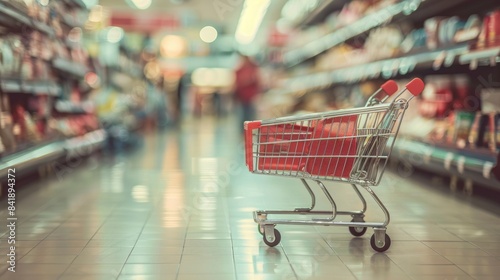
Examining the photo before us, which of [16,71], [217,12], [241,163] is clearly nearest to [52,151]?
[16,71]

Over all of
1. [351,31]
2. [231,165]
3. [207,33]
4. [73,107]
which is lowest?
[231,165]

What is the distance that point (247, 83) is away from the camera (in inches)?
473

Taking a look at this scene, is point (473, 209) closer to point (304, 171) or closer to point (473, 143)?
point (473, 143)

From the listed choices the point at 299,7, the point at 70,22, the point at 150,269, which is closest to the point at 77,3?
the point at 70,22

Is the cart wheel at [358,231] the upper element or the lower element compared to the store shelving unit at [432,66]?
lower

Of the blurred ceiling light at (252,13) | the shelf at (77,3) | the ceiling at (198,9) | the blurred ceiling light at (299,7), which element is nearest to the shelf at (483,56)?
the shelf at (77,3)

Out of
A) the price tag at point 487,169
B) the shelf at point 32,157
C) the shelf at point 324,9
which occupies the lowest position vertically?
the price tag at point 487,169

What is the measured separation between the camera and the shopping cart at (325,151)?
11.2 ft

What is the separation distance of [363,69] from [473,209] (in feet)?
11.6

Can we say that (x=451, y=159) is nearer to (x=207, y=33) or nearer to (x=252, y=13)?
(x=252, y=13)

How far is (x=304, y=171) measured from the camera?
3531mm

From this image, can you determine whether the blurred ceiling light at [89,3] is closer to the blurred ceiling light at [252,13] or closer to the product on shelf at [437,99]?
the blurred ceiling light at [252,13]

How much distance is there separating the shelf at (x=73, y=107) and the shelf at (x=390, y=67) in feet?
11.3

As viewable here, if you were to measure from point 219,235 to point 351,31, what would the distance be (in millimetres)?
5493
